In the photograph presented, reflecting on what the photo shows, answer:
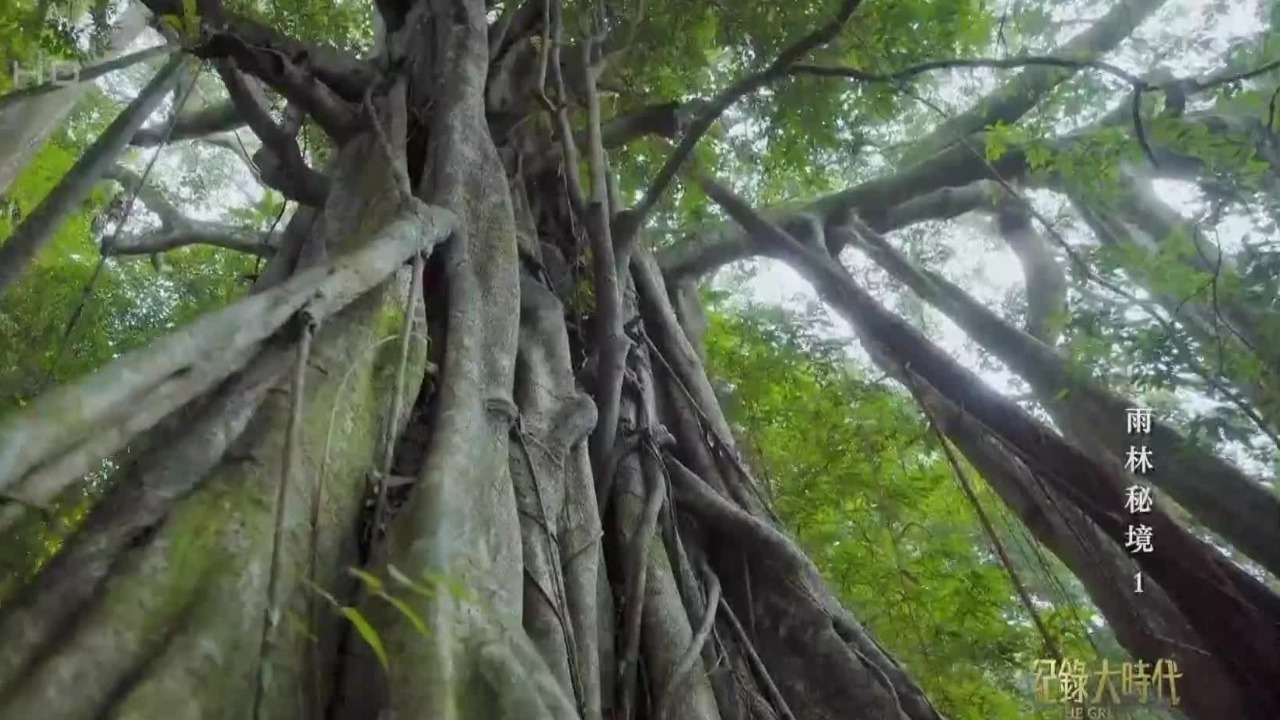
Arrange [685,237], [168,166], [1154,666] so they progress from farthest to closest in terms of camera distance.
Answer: [168,166] → [685,237] → [1154,666]

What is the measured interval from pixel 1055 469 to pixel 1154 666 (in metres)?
0.81

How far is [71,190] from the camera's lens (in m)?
2.15

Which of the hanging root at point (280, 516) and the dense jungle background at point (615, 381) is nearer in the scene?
the hanging root at point (280, 516)

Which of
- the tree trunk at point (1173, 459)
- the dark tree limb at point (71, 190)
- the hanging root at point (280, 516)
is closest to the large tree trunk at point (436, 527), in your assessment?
the hanging root at point (280, 516)

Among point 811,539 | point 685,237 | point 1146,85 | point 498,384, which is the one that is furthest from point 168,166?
point 1146,85

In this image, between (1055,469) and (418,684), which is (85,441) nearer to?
(418,684)

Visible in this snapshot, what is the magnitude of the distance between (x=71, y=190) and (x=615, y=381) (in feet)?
3.94

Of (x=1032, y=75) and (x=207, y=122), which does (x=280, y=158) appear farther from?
(x=1032, y=75)

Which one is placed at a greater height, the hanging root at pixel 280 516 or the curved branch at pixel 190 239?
the curved branch at pixel 190 239

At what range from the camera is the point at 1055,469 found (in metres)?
2.79

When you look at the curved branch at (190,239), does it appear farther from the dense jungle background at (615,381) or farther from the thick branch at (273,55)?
the thick branch at (273,55)

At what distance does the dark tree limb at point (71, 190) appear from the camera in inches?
82.0

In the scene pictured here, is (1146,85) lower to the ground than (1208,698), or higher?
higher

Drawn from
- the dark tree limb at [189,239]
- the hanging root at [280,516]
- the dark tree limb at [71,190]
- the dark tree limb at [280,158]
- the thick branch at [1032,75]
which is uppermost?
the thick branch at [1032,75]
